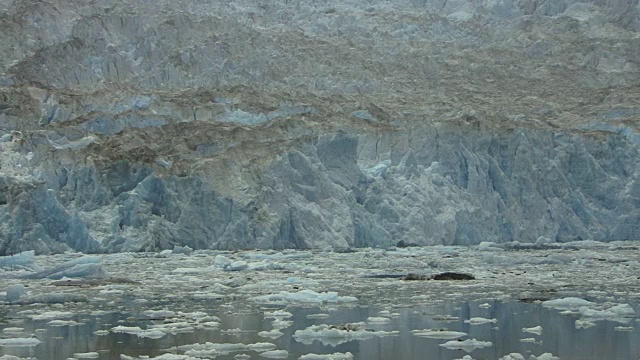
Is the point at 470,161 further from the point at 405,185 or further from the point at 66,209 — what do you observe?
the point at 66,209

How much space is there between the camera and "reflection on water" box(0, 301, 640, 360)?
746 cm

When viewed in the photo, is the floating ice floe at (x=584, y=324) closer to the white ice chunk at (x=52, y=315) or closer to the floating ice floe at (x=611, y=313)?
the floating ice floe at (x=611, y=313)

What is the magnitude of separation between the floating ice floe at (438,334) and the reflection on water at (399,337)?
0.09 m

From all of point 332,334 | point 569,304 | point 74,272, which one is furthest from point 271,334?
point 74,272

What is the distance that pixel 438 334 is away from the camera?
830 cm

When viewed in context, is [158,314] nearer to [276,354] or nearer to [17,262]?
[276,354]

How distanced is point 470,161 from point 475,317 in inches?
552

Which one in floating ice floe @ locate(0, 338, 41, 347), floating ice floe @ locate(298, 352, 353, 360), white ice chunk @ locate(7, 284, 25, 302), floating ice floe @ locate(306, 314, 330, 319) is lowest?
floating ice floe @ locate(298, 352, 353, 360)

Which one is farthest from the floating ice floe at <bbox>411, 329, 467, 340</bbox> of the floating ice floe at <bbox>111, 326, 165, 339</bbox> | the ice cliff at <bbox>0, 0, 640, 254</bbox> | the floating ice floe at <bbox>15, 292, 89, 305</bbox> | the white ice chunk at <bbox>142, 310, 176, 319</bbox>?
the ice cliff at <bbox>0, 0, 640, 254</bbox>

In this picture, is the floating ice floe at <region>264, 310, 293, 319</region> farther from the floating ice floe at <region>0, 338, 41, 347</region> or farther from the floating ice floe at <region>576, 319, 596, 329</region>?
the floating ice floe at <region>576, 319, 596, 329</region>

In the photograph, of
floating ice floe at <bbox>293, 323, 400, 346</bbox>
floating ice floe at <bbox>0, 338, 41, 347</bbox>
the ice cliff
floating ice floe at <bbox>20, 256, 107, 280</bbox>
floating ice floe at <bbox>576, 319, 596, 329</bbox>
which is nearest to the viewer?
floating ice floe at <bbox>0, 338, 41, 347</bbox>

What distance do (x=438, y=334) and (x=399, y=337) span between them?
0.32m

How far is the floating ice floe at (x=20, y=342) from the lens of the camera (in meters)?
7.89

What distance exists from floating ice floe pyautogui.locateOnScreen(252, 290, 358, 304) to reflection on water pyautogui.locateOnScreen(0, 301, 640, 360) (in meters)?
0.88
